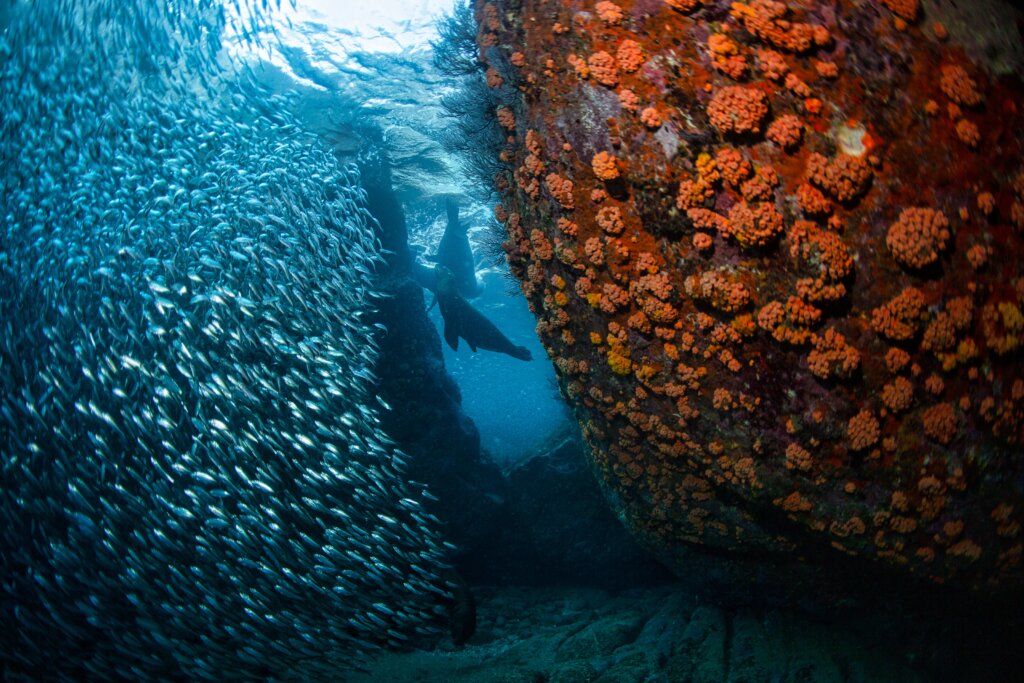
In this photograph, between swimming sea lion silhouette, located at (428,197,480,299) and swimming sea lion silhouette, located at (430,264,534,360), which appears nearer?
swimming sea lion silhouette, located at (430,264,534,360)

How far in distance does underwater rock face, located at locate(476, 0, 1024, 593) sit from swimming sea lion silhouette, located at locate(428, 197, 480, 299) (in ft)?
51.0

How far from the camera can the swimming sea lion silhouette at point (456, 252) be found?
1856cm

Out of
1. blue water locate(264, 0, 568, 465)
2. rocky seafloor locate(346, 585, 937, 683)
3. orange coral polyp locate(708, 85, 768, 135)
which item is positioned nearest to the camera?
orange coral polyp locate(708, 85, 768, 135)

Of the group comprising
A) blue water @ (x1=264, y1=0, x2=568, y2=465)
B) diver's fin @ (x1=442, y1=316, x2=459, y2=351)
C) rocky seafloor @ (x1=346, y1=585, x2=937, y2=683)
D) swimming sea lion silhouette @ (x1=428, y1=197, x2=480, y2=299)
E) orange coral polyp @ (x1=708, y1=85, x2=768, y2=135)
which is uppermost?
orange coral polyp @ (x1=708, y1=85, x2=768, y2=135)

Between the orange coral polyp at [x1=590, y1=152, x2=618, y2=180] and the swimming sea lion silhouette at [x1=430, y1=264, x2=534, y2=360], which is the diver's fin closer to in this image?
the swimming sea lion silhouette at [x1=430, y1=264, x2=534, y2=360]

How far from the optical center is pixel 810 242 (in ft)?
7.66

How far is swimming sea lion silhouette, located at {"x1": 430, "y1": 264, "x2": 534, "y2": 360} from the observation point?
489 inches

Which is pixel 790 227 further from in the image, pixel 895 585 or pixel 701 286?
pixel 895 585

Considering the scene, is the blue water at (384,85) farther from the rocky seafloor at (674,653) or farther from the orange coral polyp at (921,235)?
the rocky seafloor at (674,653)

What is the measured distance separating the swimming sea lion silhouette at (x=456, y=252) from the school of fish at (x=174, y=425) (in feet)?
32.0

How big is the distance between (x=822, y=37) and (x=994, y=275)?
147cm

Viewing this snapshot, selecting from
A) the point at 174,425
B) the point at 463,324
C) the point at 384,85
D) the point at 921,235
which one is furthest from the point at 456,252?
the point at 921,235

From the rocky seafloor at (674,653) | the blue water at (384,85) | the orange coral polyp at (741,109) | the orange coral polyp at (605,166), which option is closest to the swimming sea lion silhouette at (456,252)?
the blue water at (384,85)

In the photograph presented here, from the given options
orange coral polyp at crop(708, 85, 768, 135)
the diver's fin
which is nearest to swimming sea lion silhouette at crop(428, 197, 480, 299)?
the diver's fin
